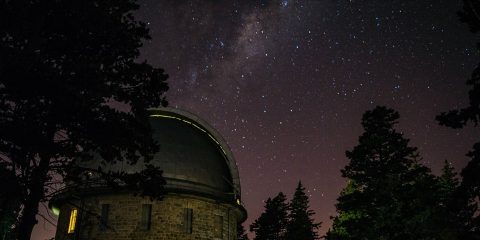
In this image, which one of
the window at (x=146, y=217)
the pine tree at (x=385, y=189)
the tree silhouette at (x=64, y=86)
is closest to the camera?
the tree silhouette at (x=64, y=86)

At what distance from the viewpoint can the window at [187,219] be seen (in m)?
20.7

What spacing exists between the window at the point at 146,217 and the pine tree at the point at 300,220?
13.3 m

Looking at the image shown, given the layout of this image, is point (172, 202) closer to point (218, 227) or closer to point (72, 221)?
point (218, 227)

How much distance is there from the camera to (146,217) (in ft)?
66.5

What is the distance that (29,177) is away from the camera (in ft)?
31.6

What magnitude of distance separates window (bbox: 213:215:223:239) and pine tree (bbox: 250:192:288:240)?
12575 mm

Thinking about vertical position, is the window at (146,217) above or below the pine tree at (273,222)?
below

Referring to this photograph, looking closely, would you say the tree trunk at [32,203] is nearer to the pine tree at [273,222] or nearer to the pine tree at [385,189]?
the pine tree at [385,189]

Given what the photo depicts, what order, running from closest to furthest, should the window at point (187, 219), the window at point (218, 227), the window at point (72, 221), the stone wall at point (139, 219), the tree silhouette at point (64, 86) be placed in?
the tree silhouette at point (64, 86) < the stone wall at point (139, 219) < the window at point (187, 219) < the window at point (72, 221) < the window at point (218, 227)

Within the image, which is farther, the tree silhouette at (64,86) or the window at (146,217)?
the window at (146,217)

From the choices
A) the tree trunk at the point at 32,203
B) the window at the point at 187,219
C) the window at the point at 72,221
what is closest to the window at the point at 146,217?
the window at the point at 187,219

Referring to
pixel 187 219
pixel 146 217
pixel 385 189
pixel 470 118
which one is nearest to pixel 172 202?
pixel 187 219

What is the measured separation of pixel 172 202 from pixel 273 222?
50.0 ft

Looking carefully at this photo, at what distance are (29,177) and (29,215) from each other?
0.93m
